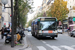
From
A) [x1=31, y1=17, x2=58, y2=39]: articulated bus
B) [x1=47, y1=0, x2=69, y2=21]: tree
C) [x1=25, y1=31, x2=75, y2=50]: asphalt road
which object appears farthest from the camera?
[x1=47, y1=0, x2=69, y2=21]: tree

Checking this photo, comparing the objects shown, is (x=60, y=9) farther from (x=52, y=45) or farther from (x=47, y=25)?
(x=52, y=45)

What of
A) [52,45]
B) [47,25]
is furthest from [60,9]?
[52,45]

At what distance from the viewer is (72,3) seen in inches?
2023

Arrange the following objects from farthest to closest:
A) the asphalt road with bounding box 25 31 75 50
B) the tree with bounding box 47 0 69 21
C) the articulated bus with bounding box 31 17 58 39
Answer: the tree with bounding box 47 0 69 21, the articulated bus with bounding box 31 17 58 39, the asphalt road with bounding box 25 31 75 50

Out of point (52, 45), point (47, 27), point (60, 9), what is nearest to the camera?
point (52, 45)

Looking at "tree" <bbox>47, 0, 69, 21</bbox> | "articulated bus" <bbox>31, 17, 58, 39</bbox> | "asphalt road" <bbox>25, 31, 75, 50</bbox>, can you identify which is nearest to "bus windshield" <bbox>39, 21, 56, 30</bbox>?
"articulated bus" <bbox>31, 17, 58, 39</bbox>

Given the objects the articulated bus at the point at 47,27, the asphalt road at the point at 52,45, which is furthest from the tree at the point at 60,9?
the asphalt road at the point at 52,45

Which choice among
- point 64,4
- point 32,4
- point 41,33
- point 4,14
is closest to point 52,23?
point 41,33

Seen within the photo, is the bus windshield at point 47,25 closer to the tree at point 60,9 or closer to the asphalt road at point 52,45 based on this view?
the asphalt road at point 52,45

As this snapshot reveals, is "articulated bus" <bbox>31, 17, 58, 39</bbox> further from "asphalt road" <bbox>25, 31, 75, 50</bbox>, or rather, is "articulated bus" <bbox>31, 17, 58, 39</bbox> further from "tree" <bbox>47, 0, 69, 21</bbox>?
"tree" <bbox>47, 0, 69, 21</bbox>

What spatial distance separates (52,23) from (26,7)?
19041mm

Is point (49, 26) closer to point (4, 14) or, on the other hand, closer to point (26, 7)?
point (26, 7)

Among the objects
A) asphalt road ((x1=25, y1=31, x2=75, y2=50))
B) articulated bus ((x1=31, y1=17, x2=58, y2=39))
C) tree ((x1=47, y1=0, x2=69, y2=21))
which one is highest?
tree ((x1=47, y1=0, x2=69, y2=21))

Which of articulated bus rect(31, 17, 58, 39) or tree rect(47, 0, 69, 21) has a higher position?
tree rect(47, 0, 69, 21)
